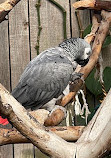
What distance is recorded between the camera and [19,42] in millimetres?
2418

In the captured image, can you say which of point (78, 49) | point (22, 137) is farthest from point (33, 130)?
point (78, 49)

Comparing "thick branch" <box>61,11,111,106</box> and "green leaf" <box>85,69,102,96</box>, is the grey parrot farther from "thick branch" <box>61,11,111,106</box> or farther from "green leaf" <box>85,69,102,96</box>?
"green leaf" <box>85,69,102,96</box>

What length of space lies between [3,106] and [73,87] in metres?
0.96

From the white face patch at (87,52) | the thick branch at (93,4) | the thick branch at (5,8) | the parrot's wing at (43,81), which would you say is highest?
the thick branch at (5,8)

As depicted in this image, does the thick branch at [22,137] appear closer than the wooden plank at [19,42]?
Yes

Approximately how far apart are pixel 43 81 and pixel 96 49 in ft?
1.08

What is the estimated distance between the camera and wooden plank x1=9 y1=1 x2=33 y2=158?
241cm

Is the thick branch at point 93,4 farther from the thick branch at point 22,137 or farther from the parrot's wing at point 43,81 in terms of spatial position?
the thick branch at point 22,137

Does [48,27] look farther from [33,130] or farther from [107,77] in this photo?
[33,130]

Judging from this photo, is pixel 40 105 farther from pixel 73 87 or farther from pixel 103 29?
pixel 103 29

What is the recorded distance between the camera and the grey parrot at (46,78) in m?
1.93

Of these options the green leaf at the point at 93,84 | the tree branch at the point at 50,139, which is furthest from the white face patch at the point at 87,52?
the tree branch at the point at 50,139

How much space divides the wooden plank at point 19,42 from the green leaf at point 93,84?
37 centimetres

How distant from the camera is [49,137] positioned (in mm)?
1173
